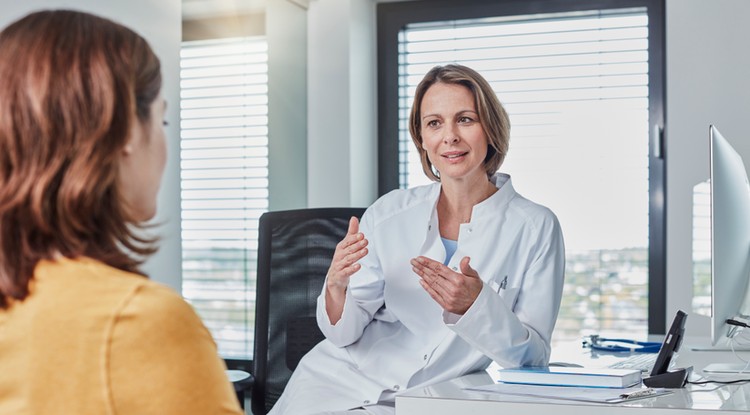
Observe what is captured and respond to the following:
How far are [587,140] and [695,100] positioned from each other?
0.53 meters

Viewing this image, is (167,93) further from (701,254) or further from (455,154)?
(701,254)

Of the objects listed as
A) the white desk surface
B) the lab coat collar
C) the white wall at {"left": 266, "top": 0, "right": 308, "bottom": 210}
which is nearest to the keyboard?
the white desk surface

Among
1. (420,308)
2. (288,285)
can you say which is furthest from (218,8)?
(420,308)

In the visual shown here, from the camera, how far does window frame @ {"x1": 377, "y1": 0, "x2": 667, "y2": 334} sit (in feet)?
12.4

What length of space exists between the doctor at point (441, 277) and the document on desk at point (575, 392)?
0.29m

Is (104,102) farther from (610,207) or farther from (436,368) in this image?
(610,207)

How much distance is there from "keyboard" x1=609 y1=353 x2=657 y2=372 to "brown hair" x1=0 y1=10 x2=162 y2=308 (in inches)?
53.5

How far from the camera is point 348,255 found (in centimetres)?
205

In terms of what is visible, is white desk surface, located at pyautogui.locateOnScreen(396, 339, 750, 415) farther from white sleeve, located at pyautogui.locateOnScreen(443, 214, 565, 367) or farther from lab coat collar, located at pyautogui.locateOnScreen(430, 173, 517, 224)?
lab coat collar, located at pyautogui.locateOnScreen(430, 173, 517, 224)

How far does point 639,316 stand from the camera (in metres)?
3.81

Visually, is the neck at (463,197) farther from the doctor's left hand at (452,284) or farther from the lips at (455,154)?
the doctor's left hand at (452,284)

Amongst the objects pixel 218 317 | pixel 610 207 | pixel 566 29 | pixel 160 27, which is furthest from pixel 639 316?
pixel 160 27

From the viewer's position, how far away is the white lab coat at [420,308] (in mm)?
2068

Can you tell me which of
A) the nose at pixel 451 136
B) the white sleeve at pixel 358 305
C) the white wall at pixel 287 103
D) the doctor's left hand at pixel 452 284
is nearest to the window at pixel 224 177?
the white wall at pixel 287 103
